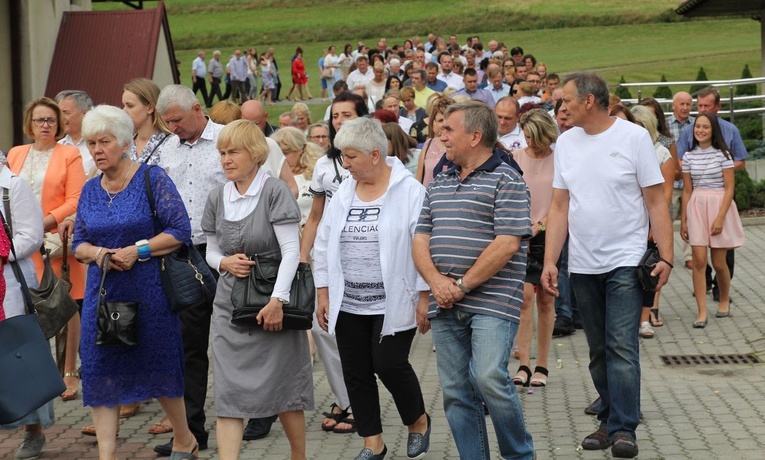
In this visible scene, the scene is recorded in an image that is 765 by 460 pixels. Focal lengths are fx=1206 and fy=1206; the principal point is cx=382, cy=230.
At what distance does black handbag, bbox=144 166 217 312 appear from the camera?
6711 mm

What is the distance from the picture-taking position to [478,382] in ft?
19.5

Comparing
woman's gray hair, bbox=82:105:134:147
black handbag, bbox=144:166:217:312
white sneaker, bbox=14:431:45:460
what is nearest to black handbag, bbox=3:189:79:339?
white sneaker, bbox=14:431:45:460

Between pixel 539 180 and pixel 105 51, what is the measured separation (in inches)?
571

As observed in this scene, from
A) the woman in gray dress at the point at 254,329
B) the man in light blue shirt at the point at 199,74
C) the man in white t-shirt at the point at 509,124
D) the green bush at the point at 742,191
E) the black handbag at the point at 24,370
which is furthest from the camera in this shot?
the man in light blue shirt at the point at 199,74

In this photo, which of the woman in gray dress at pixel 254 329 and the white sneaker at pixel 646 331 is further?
the white sneaker at pixel 646 331

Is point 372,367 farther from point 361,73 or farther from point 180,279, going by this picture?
point 361,73

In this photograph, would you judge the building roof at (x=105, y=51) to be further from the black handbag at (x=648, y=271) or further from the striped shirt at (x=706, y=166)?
the black handbag at (x=648, y=271)

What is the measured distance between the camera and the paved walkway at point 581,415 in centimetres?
716

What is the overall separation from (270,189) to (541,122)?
120 inches

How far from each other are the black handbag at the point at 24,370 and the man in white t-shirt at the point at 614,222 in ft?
9.15

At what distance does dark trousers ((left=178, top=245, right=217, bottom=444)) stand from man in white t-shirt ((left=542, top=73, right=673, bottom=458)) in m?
2.14

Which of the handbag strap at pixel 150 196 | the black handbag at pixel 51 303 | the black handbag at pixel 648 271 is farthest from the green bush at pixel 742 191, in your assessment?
the handbag strap at pixel 150 196

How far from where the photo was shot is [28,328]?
650 cm

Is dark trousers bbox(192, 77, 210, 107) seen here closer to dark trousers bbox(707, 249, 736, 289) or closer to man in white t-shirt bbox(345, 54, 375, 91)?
man in white t-shirt bbox(345, 54, 375, 91)
